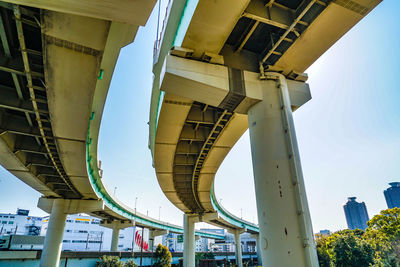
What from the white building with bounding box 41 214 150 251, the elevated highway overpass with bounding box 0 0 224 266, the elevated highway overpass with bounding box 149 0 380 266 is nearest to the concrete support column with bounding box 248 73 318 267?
the elevated highway overpass with bounding box 149 0 380 266

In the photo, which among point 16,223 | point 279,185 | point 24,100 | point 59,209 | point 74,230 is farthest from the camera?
point 16,223

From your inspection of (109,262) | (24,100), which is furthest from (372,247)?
(109,262)

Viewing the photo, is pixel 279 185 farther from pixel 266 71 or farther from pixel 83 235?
pixel 83 235

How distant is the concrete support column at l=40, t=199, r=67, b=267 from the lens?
76.4 ft

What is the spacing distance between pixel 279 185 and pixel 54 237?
26121mm

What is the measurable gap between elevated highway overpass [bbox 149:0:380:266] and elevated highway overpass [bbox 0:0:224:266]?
1.66 metres

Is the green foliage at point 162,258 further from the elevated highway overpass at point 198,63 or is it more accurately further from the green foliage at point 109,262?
the elevated highway overpass at point 198,63

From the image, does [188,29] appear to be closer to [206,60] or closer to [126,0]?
[206,60]

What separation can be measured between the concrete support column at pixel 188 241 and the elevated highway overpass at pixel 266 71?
28.6 meters

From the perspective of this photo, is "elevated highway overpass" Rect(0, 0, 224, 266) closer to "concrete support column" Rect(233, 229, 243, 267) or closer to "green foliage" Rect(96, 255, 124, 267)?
"green foliage" Rect(96, 255, 124, 267)

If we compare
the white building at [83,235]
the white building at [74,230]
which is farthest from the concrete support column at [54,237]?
the white building at [83,235]

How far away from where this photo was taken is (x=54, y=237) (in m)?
24.3

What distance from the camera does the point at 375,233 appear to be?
25359mm

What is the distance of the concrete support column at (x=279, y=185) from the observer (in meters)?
5.53
